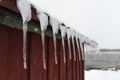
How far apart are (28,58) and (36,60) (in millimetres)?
283

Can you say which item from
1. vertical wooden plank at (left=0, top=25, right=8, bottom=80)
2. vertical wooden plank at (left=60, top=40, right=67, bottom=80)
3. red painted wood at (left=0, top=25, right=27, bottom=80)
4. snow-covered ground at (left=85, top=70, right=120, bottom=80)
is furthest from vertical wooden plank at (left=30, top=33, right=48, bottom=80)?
snow-covered ground at (left=85, top=70, right=120, bottom=80)

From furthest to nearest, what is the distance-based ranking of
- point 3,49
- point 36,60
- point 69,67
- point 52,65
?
point 69,67
point 52,65
point 36,60
point 3,49

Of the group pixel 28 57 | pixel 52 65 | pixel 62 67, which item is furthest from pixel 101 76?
pixel 28 57

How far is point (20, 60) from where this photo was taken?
9.53ft

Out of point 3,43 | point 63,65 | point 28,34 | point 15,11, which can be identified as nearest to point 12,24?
point 3,43

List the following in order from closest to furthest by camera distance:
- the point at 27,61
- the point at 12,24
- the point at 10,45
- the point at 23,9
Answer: the point at 23,9
the point at 12,24
the point at 10,45
the point at 27,61

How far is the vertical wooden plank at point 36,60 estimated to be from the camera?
131 inches

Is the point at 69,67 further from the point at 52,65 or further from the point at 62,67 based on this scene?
the point at 52,65

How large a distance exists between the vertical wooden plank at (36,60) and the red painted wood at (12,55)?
300mm

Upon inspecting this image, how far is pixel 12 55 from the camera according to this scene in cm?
275

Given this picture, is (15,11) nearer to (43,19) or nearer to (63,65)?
(43,19)

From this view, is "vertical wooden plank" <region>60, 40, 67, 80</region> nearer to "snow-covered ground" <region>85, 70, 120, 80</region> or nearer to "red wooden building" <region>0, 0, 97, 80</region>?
"red wooden building" <region>0, 0, 97, 80</region>

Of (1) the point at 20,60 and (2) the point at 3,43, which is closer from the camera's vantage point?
(2) the point at 3,43

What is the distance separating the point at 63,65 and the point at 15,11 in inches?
116
